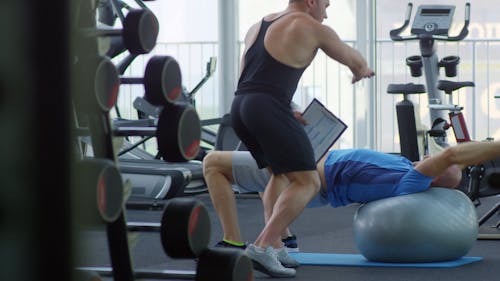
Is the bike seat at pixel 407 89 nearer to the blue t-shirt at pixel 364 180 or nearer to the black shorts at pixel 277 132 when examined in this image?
the blue t-shirt at pixel 364 180

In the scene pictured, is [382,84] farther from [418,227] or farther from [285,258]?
[285,258]

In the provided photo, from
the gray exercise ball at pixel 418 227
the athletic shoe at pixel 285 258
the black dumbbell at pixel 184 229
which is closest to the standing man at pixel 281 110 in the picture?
the athletic shoe at pixel 285 258

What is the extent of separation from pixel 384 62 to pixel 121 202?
21.5 ft

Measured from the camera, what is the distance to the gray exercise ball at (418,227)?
350cm

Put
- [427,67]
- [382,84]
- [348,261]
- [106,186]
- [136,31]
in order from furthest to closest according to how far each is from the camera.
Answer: [382,84] < [427,67] < [348,261] < [136,31] < [106,186]

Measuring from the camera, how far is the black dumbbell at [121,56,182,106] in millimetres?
1667

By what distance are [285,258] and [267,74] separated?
28.9 inches

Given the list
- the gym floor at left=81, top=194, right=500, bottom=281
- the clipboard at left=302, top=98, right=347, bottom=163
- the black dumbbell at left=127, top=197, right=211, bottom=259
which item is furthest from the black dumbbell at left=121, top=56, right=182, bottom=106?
the clipboard at left=302, top=98, right=347, bottom=163

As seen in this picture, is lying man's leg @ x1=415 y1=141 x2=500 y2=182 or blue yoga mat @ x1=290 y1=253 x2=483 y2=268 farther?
blue yoga mat @ x1=290 y1=253 x2=483 y2=268

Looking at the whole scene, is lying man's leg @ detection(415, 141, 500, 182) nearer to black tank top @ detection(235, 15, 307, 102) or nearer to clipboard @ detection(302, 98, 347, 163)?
clipboard @ detection(302, 98, 347, 163)

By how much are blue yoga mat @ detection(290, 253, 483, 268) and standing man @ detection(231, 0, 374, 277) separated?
42 centimetres

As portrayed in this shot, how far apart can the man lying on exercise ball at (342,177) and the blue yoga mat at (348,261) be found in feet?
Answer: 0.72

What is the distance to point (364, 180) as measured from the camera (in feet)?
11.8

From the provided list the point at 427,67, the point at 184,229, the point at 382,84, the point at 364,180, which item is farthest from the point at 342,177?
the point at 382,84
